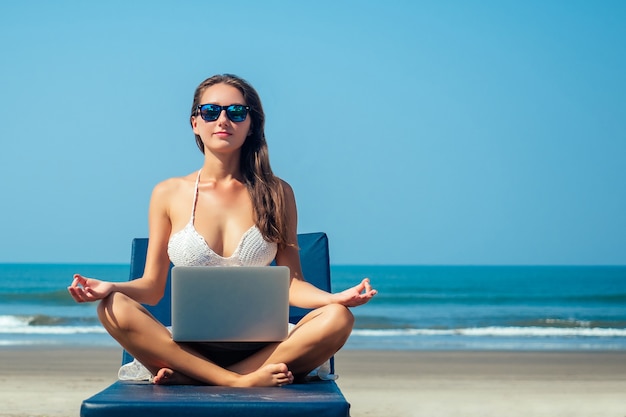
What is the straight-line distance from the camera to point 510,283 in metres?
36.7

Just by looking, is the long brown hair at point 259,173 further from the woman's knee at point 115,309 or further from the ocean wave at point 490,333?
the ocean wave at point 490,333

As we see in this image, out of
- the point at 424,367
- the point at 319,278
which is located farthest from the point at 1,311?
the point at 319,278

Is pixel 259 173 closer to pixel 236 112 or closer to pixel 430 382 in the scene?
pixel 236 112

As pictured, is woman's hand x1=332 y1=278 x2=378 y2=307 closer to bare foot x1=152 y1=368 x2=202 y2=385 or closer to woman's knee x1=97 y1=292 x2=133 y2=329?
bare foot x1=152 y1=368 x2=202 y2=385

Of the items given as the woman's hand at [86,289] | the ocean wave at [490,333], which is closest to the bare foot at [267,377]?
the woman's hand at [86,289]

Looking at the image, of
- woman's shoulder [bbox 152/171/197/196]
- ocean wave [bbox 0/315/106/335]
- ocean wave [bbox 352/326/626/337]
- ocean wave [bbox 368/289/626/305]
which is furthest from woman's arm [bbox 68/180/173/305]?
ocean wave [bbox 368/289/626/305]

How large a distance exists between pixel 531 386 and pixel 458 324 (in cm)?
1139

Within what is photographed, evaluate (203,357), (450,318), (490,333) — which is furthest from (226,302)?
(450,318)

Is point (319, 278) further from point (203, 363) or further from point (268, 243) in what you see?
point (203, 363)

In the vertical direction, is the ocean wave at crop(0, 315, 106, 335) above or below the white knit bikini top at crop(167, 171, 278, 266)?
below

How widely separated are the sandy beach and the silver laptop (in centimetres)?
290

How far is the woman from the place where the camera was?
3.27 m

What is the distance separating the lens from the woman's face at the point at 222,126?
3688 mm

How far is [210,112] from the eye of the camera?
12.0 ft
